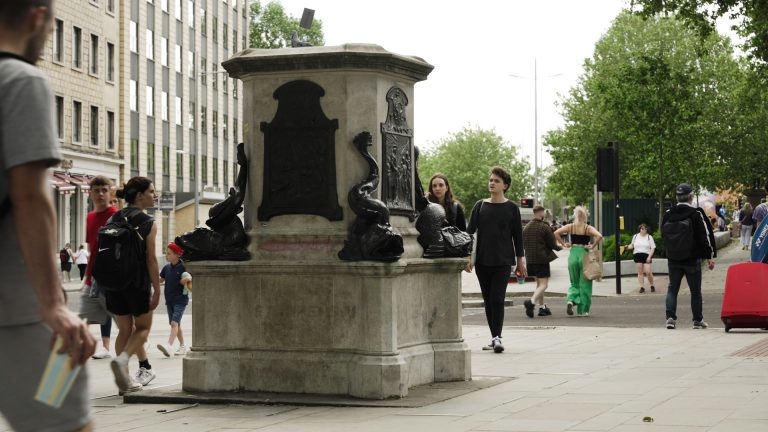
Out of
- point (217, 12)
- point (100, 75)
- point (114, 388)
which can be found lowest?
point (114, 388)

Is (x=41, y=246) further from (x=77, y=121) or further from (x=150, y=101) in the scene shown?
(x=150, y=101)

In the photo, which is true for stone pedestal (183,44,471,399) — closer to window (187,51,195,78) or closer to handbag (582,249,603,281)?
handbag (582,249,603,281)

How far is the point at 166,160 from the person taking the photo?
68.9m

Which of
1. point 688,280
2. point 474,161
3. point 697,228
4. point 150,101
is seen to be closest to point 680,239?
point 697,228

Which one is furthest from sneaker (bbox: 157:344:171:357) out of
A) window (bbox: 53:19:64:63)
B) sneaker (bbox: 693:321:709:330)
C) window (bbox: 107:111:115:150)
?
window (bbox: 107:111:115:150)

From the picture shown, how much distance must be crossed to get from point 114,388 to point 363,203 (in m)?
2.75

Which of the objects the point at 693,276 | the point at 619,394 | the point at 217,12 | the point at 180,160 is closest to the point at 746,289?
the point at 693,276

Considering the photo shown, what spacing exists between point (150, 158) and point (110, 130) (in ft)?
21.8

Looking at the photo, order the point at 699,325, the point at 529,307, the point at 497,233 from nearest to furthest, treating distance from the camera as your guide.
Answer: the point at 497,233 → the point at 699,325 → the point at 529,307

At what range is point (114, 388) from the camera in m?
10.7

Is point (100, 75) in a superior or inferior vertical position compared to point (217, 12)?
inferior

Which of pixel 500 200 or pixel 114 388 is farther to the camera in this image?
pixel 500 200

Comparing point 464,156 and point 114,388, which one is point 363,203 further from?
point 464,156

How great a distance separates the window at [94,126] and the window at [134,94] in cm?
503
